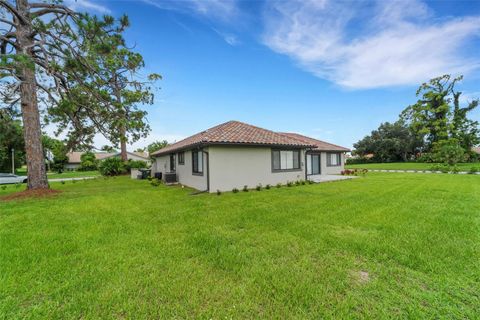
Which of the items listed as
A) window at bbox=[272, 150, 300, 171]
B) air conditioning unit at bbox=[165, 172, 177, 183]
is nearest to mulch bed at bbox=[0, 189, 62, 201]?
air conditioning unit at bbox=[165, 172, 177, 183]

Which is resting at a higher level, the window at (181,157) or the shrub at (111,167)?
the window at (181,157)

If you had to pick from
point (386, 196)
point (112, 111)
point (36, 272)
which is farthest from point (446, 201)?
point (112, 111)

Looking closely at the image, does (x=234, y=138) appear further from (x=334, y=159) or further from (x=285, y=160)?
(x=334, y=159)

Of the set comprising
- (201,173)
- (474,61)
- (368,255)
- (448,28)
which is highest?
(474,61)

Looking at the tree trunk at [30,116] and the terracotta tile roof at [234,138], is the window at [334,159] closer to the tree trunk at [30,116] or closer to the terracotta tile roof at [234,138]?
the terracotta tile roof at [234,138]

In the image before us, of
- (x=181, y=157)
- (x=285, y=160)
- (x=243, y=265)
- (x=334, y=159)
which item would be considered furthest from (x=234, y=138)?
(x=334, y=159)

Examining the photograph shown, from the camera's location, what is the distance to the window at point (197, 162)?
35.6ft

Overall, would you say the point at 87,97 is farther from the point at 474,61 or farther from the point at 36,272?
the point at 474,61

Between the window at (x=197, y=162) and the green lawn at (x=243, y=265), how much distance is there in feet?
15.9

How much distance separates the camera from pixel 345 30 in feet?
35.3

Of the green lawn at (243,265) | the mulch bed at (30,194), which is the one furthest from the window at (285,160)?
the mulch bed at (30,194)

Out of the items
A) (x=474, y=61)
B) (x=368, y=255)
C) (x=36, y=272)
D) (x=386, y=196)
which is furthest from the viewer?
(x=474, y=61)

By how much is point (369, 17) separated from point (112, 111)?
44.0 ft

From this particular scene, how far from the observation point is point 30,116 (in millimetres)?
9500
